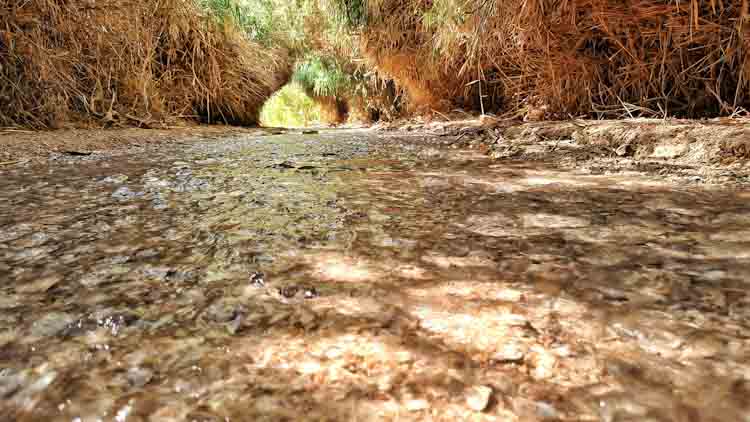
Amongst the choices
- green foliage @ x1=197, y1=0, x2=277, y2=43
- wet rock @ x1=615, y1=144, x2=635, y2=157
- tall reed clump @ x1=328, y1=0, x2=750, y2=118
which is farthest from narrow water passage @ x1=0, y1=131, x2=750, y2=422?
green foliage @ x1=197, y1=0, x2=277, y2=43

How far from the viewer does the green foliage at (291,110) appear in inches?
→ 349

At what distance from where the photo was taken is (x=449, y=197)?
102cm

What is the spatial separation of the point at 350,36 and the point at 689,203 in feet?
13.0

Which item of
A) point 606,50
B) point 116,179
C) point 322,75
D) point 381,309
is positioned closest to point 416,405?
point 381,309

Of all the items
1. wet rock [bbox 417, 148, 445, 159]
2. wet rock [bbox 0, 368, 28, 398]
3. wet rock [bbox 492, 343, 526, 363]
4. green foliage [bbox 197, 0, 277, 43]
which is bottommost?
wet rock [bbox 492, 343, 526, 363]

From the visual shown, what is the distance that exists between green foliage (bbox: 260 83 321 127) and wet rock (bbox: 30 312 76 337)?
7.86m

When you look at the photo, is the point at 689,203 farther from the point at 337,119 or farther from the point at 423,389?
the point at 337,119

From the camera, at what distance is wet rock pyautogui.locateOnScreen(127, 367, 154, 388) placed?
365mm

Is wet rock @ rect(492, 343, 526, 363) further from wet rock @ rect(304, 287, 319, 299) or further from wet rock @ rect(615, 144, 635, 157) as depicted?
wet rock @ rect(615, 144, 635, 157)

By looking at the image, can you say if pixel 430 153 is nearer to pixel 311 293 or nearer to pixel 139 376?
pixel 311 293

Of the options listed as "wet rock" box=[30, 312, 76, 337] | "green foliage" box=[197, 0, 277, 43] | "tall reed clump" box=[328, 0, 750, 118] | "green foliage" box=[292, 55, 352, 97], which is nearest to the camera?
"wet rock" box=[30, 312, 76, 337]

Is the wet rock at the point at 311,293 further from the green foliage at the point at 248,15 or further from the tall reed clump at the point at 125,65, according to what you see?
the green foliage at the point at 248,15

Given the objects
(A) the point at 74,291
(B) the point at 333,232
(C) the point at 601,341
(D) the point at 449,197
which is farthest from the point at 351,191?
(C) the point at 601,341

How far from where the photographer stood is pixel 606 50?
2475 mm
